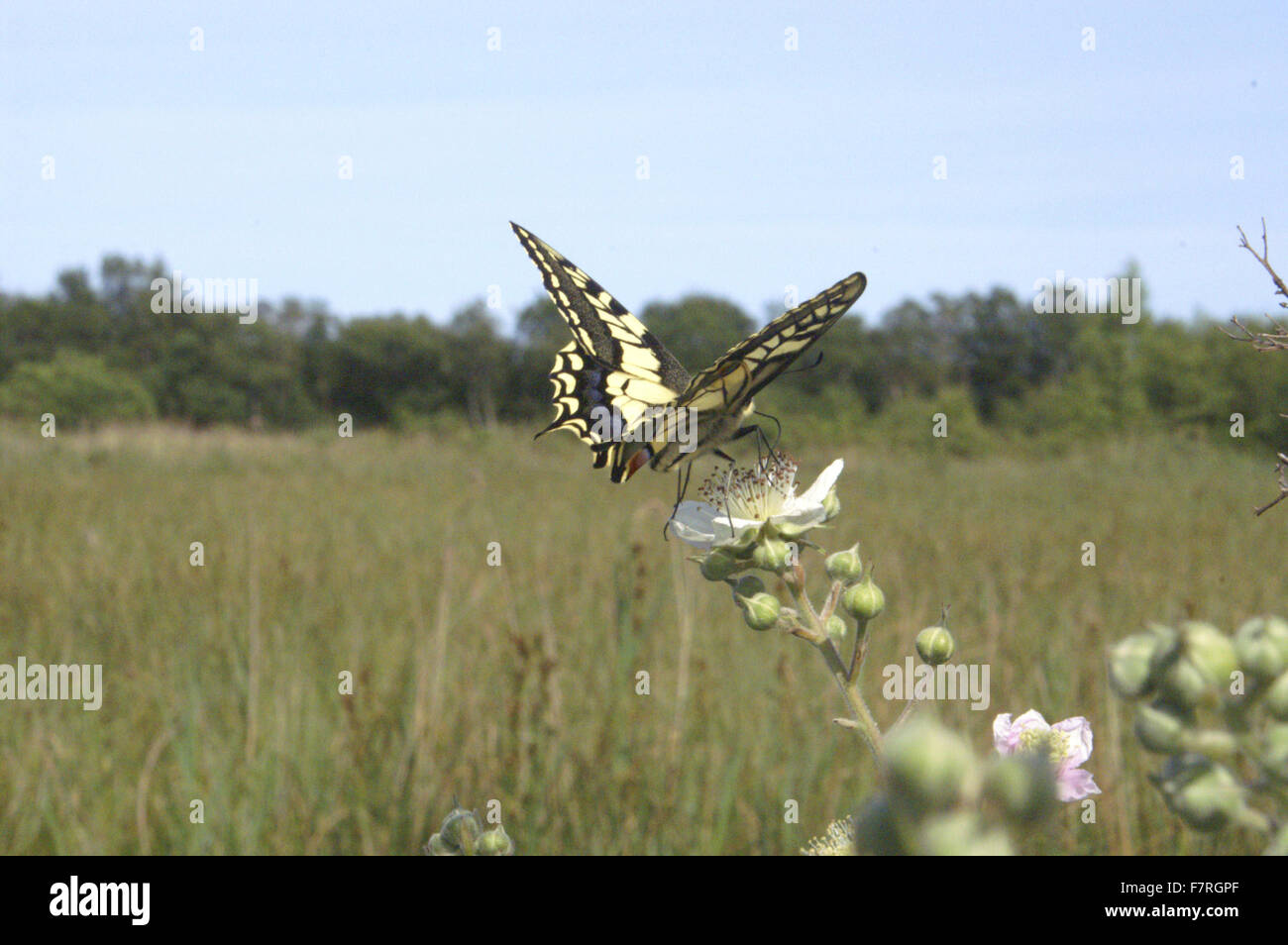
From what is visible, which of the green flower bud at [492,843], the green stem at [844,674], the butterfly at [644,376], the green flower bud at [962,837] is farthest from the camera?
the butterfly at [644,376]

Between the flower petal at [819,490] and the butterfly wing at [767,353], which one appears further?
the butterfly wing at [767,353]

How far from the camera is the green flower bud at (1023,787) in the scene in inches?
11.1

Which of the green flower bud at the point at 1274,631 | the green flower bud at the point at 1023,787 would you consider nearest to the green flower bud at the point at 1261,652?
the green flower bud at the point at 1274,631

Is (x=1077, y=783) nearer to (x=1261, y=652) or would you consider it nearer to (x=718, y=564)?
(x=718, y=564)

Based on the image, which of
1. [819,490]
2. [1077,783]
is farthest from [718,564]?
[1077,783]

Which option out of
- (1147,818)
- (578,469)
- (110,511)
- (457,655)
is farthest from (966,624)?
(578,469)

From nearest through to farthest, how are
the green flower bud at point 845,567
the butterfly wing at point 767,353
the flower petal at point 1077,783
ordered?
1. the green flower bud at point 845,567
2. the flower petal at point 1077,783
3. the butterfly wing at point 767,353

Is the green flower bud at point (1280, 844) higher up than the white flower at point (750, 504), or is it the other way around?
the white flower at point (750, 504)

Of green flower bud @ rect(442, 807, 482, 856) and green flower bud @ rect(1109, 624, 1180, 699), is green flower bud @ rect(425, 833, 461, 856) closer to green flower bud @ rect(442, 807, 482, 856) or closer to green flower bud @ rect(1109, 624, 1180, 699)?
green flower bud @ rect(442, 807, 482, 856)

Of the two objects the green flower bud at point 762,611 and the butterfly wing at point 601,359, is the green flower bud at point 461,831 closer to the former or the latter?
the green flower bud at point 762,611

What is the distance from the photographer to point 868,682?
4.16m

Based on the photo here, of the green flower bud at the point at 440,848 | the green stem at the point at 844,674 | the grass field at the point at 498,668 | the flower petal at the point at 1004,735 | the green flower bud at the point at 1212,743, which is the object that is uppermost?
the green flower bud at the point at 1212,743

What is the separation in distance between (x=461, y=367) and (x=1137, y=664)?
36.2 meters
